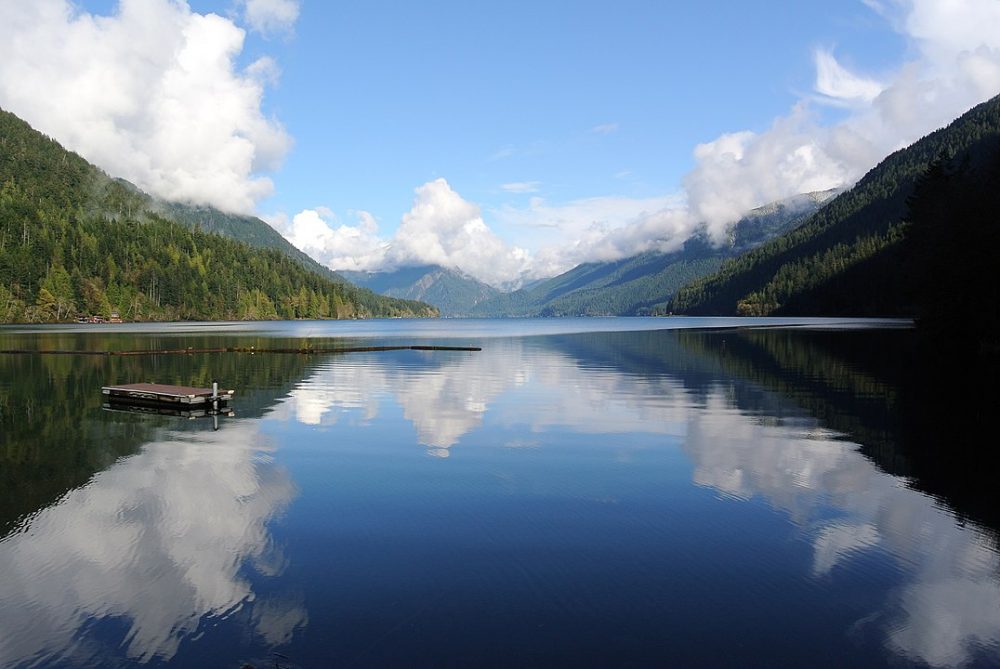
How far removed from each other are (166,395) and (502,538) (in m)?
36.7

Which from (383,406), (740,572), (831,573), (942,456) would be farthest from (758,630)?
(383,406)

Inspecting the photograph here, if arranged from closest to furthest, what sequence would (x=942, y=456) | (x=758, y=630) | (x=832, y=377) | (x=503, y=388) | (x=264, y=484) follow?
1. (x=758, y=630)
2. (x=264, y=484)
3. (x=942, y=456)
4. (x=503, y=388)
5. (x=832, y=377)

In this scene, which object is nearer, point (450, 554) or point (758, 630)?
point (758, 630)

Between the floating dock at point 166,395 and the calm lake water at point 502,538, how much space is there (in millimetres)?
4149

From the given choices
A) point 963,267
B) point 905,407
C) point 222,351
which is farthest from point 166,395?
point 963,267

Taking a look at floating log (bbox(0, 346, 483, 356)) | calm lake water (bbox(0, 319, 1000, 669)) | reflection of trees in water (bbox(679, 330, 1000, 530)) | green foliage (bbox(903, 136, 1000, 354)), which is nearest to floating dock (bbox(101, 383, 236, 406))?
calm lake water (bbox(0, 319, 1000, 669))

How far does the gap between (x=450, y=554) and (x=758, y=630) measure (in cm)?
829

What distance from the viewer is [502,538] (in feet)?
65.1

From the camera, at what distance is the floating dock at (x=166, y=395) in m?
46.3

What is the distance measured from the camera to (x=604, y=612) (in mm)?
14898

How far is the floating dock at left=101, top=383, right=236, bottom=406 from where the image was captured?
46.3 m

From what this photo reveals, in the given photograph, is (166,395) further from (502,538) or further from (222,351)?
(222,351)

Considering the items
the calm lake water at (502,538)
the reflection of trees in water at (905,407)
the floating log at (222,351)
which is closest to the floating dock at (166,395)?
the calm lake water at (502,538)

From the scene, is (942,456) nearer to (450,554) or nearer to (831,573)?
(831,573)
